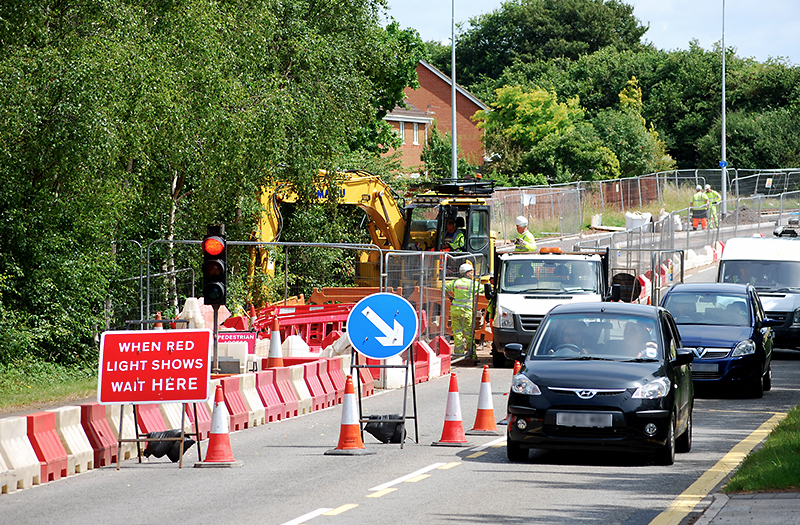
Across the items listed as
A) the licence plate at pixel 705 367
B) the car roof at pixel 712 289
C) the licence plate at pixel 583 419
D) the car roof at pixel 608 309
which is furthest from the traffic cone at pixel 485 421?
the car roof at pixel 712 289

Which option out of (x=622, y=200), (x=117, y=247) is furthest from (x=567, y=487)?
(x=622, y=200)

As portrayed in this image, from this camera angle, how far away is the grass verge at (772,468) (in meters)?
9.80

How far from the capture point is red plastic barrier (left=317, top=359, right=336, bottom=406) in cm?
1767

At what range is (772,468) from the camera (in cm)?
1038

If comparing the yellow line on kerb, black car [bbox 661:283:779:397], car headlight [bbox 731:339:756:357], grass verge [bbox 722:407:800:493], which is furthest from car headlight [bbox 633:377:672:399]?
car headlight [bbox 731:339:756:357]

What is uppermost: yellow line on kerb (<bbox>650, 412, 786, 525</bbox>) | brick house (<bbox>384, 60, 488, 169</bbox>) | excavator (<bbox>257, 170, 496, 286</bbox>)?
brick house (<bbox>384, 60, 488, 169</bbox>)

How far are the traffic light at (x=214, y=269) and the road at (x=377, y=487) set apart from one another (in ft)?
6.52

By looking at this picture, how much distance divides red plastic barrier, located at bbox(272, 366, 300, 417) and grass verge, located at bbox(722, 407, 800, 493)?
6692 millimetres

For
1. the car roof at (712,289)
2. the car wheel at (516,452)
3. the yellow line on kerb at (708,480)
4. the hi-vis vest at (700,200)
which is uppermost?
the hi-vis vest at (700,200)

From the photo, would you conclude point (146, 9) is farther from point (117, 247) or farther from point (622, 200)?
point (622, 200)

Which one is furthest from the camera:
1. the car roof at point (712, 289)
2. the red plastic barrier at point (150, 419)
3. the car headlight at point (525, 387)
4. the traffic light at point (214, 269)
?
the car roof at point (712, 289)

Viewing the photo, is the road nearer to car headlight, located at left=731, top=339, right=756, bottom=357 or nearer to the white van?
car headlight, located at left=731, top=339, right=756, bottom=357

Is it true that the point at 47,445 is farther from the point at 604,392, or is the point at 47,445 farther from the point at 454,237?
the point at 454,237

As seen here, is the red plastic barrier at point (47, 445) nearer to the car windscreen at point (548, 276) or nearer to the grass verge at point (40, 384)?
the grass verge at point (40, 384)
